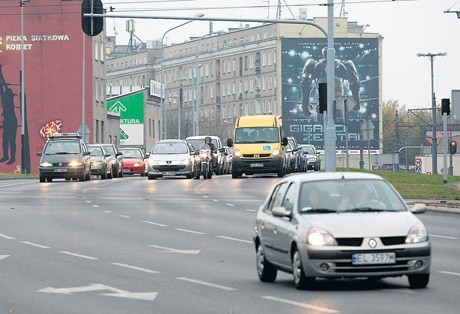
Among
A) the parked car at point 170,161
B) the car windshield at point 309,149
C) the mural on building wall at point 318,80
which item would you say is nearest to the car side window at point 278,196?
the parked car at point 170,161

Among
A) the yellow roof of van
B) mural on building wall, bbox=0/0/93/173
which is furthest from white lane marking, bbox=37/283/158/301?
mural on building wall, bbox=0/0/93/173

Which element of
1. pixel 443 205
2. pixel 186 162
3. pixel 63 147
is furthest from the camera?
pixel 63 147

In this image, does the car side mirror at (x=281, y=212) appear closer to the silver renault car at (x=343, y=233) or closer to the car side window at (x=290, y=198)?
the silver renault car at (x=343, y=233)

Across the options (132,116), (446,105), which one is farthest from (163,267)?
(132,116)

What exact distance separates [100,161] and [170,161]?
7.74 meters

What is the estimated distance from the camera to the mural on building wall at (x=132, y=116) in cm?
13850

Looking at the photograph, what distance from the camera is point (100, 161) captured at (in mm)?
68125

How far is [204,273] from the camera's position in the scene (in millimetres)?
19047

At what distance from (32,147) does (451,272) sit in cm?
8943

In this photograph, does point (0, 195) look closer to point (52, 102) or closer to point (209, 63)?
point (52, 102)

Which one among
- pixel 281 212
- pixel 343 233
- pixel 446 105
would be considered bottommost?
pixel 343 233

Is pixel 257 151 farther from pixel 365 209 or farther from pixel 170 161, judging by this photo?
pixel 365 209

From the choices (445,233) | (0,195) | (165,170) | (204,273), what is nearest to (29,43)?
(165,170)

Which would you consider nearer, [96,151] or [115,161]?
[96,151]
